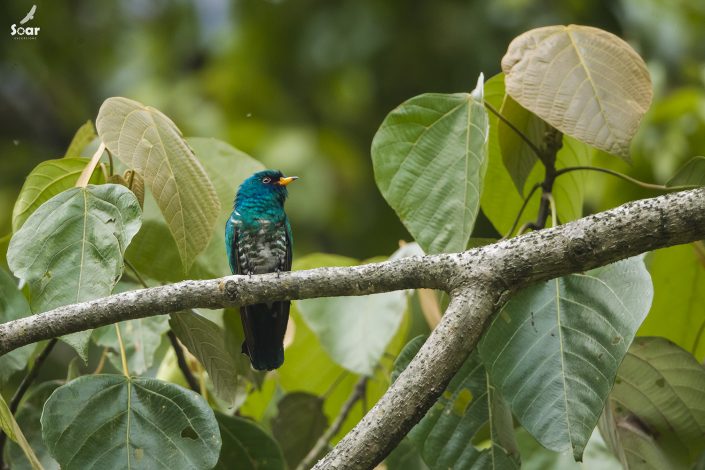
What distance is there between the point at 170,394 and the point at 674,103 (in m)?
3.38

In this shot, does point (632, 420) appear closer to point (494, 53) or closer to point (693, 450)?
point (693, 450)

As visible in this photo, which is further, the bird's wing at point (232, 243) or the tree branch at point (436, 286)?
the bird's wing at point (232, 243)

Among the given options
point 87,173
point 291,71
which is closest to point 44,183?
point 87,173

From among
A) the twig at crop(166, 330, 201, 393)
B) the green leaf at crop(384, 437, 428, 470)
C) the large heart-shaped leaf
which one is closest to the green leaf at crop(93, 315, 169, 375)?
the twig at crop(166, 330, 201, 393)

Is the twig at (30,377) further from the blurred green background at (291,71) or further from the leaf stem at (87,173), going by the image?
the blurred green background at (291,71)

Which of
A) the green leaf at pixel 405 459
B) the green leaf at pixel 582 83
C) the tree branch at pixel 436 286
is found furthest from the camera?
the green leaf at pixel 405 459

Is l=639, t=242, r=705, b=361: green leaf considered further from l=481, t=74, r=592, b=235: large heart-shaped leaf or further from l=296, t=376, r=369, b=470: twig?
l=296, t=376, r=369, b=470: twig

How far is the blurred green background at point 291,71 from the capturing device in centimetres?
688

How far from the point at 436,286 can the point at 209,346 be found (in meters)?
0.61

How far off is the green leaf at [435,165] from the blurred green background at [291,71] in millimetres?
4193

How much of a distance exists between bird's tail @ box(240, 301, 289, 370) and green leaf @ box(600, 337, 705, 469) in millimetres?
784

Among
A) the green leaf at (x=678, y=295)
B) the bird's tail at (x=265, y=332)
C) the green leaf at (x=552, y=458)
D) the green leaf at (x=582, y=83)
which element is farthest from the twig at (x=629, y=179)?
the green leaf at (x=552, y=458)

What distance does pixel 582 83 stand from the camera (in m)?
2.07

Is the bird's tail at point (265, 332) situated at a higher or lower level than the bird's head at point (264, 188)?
lower
